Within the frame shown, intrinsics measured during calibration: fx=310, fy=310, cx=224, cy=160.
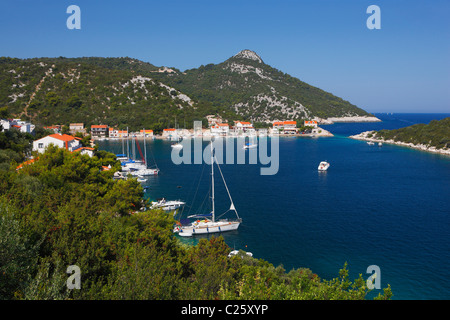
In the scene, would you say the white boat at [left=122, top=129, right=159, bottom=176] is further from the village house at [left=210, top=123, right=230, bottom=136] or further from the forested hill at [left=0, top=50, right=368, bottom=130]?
the village house at [left=210, top=123, right=230, bottom=136]

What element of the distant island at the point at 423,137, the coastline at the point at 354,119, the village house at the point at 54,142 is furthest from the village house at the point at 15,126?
the coastline at the point at 354,119

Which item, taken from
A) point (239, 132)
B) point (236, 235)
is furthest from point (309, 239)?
point (239, 132)

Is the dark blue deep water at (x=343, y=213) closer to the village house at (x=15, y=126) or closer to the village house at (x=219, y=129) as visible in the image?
the village house at (x=15, y=126)

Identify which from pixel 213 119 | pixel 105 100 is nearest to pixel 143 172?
pixel 213 119

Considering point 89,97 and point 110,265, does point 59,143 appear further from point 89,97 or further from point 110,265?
point 89,97

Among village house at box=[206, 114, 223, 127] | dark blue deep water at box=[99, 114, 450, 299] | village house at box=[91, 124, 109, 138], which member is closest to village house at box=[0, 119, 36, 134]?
dark blue deep water at box=[99, 114, 450, 299]
